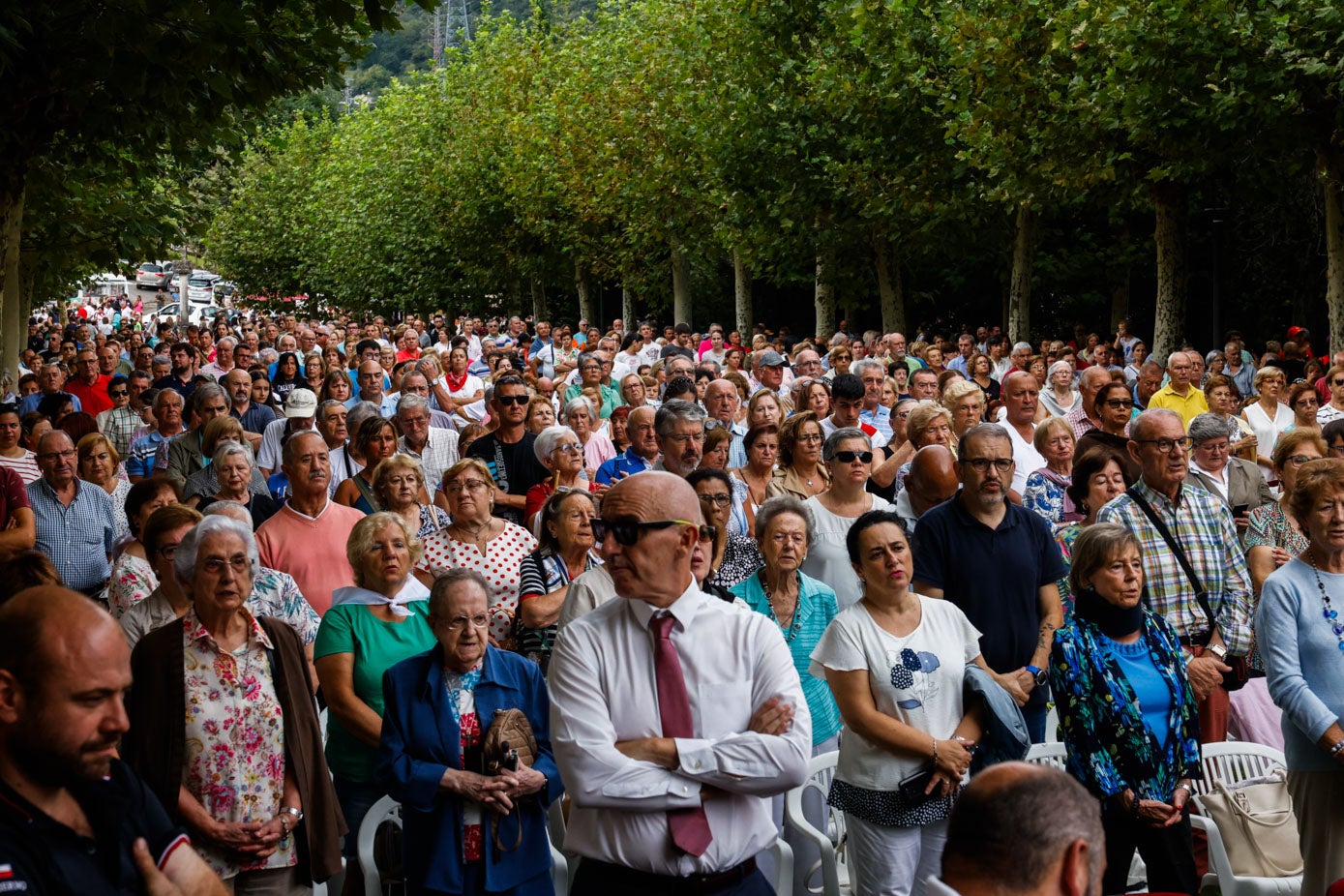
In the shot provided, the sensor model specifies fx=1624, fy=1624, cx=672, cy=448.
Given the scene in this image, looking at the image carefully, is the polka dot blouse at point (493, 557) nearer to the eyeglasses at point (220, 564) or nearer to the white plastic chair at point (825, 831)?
the white plastic chair at point (825, 831)

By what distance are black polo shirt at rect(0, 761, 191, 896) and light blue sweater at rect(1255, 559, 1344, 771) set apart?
4.01m

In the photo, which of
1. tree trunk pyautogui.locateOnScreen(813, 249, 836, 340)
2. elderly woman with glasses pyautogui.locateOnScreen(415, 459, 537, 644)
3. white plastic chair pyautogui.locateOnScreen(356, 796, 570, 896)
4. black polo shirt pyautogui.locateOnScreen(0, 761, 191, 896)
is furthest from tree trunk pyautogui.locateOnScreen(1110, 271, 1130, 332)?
black polo shirt pyautogui.locateOnScreen(0, 761, 191, 896)

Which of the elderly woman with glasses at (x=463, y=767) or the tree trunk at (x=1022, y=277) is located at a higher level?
the tree trunk at (x=1022, y=277)

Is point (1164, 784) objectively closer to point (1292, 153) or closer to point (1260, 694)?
point (1260, 694)

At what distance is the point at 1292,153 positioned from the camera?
20656mm

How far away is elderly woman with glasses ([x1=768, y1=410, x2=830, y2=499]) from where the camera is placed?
362 inches

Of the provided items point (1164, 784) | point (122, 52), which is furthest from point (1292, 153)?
point (1164, 784)

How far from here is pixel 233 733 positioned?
538 cm

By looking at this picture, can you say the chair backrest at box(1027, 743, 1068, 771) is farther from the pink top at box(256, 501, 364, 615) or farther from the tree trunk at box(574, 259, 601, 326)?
the tree trunk at box(574, 259, 601, 326)

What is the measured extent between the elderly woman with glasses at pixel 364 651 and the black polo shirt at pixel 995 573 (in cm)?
218

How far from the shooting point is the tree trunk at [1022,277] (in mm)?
26328

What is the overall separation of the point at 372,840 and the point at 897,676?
2.04 metres

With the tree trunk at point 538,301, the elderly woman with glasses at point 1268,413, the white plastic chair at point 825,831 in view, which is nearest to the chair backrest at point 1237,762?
the white plastic chair at point 825,831

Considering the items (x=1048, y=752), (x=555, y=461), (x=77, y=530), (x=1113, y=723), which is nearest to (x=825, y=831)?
(x=1048, y=752)
